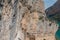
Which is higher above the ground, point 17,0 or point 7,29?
point 17,0

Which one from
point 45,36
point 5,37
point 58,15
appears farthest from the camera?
point 58,15

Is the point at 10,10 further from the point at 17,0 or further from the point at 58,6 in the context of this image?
the point at 58,6

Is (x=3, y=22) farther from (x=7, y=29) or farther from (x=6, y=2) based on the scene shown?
(x=6, y=2)

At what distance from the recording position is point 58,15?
24.7m

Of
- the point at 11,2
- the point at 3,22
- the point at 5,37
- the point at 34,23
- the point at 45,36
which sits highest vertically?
the point at 11,2

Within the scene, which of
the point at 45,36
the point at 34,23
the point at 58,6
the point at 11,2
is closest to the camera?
the point at 11,2

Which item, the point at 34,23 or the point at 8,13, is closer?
the point at 8,13

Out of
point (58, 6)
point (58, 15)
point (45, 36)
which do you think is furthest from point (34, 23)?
point (58, 6)

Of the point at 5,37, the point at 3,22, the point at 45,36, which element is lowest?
the point at 45,36

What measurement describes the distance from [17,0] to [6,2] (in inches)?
8.2

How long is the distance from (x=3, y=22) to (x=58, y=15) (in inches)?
879

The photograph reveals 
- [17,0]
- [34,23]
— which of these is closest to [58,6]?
[34,23]

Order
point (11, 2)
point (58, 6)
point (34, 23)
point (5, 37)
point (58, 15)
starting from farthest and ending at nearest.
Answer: point (58, 6) → point (58, 15) → point (34, 23) → point (11, 2) → point (5, 37)

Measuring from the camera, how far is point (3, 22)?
2.75 meters
